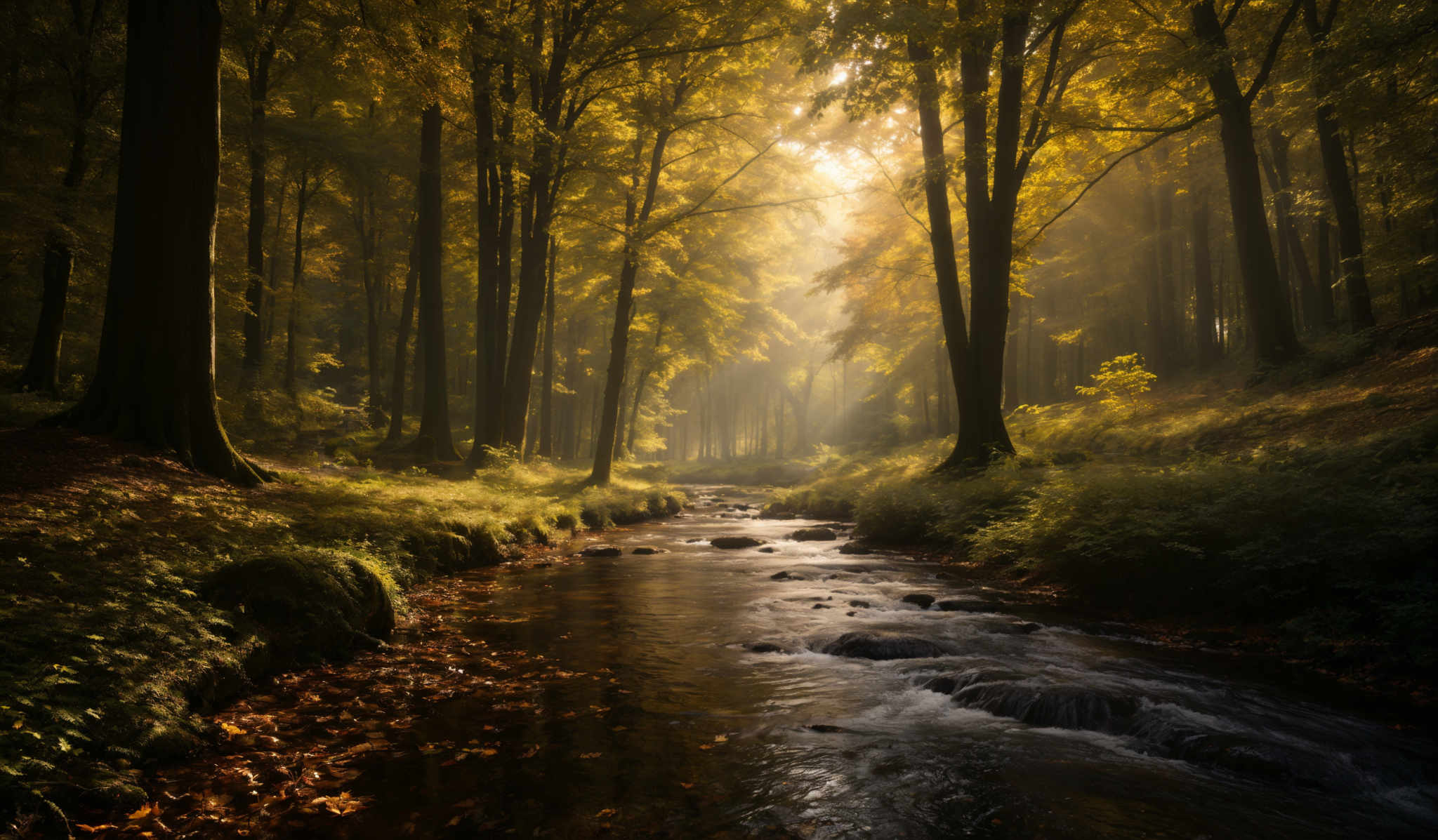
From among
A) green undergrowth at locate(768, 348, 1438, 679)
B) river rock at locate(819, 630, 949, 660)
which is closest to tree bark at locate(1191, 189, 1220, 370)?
green undergrowth at locate(768, 348, 1438, 679)

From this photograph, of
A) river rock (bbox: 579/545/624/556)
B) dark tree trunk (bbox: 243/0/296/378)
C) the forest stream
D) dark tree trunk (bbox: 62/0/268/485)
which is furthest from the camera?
dark tree trunk (bbox: 243/0/296/378)

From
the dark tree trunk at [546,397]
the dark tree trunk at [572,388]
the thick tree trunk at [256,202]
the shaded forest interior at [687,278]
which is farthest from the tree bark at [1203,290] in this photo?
the thick tree trunk at [256,202]

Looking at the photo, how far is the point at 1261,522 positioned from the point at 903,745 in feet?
14.7

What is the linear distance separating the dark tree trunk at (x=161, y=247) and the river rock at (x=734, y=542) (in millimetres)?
8586

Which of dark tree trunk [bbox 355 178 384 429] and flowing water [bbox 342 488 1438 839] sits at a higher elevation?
dark tree trunk [bbox 355 178 384 429]

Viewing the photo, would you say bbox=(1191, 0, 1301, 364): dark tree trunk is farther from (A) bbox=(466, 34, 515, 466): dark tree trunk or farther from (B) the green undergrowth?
(A) bbox=(466, 34, 515, 466): dark tree trunk

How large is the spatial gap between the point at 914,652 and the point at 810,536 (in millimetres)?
8519

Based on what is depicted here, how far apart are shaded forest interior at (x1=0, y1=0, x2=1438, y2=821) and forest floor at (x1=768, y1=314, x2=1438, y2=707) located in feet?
0.16

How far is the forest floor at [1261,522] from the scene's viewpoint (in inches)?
203

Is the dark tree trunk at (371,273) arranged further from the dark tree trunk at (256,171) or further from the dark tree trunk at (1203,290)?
the dark tree trunk at (1203,290)

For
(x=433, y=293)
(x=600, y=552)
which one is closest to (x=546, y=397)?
(x=433, y=293)

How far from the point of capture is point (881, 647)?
21.1 ft

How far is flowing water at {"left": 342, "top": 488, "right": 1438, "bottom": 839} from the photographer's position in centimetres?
344

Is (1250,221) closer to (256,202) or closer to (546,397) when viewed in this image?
(546,397)
